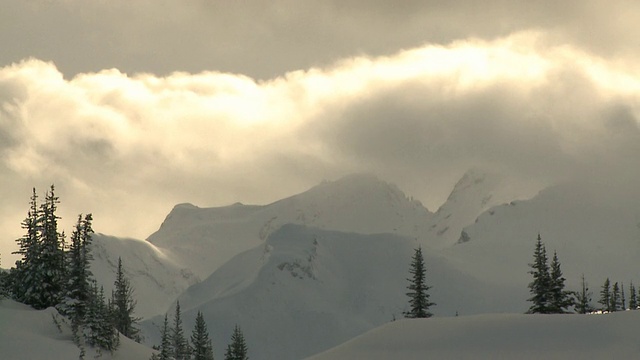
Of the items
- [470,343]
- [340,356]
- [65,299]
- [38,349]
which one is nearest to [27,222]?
[65,299]

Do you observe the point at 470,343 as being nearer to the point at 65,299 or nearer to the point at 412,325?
the point at 412,325

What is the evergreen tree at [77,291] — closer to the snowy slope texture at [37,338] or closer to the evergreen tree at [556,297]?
the snowy slope texture at [37,338]

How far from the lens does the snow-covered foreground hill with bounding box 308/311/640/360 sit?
72.3 meters

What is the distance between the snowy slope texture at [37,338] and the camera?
80875 mm

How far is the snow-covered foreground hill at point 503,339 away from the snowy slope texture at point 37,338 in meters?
16.6

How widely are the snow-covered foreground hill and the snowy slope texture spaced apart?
1664 cm

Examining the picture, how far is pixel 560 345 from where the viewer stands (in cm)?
7312

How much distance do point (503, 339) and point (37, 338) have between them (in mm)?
32321

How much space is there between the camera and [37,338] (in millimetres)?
83125

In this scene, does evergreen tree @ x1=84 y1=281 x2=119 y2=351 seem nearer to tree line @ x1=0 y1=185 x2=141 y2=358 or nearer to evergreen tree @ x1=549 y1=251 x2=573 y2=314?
tree line @ x1=0 y1=185 x2=141 y2=358

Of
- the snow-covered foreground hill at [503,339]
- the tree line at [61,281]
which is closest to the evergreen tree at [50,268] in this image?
the tree line at [61,281]

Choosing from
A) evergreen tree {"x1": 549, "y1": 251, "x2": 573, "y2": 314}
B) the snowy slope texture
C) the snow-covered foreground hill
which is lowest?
the snow-covered foreground hill

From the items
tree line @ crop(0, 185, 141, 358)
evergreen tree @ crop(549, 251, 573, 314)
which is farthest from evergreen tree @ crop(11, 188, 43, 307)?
evergreen tree @ crop(549, 251, 573, 314)

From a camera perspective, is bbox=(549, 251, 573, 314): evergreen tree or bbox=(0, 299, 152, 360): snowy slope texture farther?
bbox=(549, 251, 573, 314): evergreen tree
